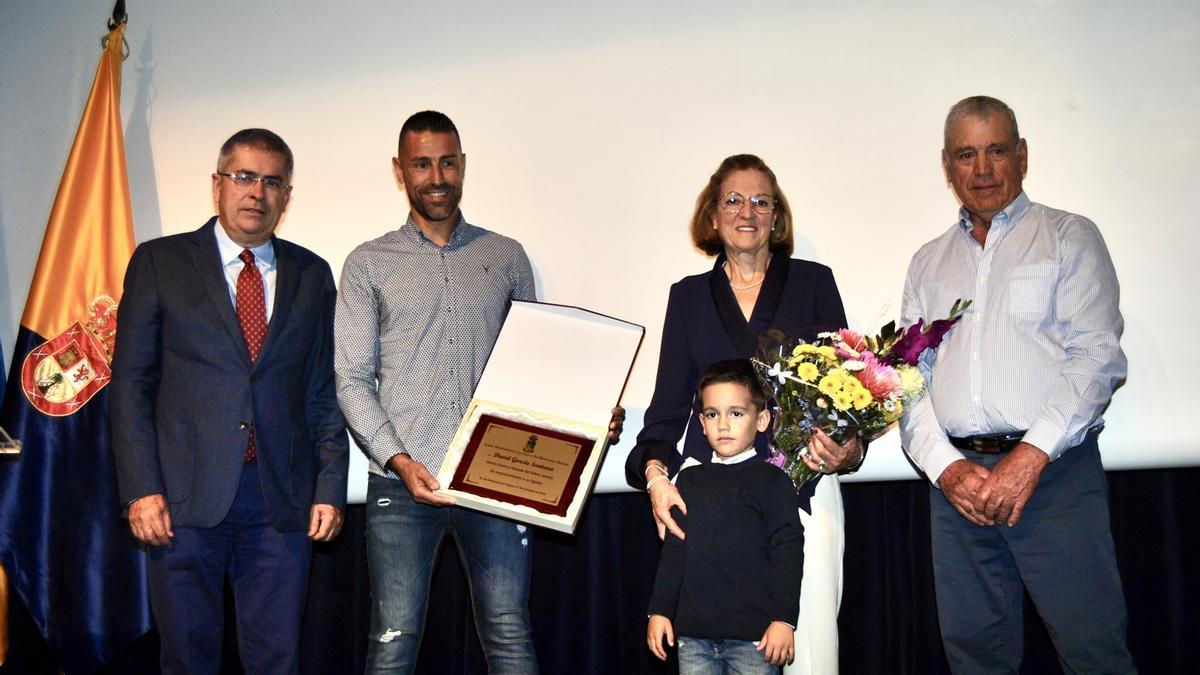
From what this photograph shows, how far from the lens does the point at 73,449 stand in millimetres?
3646

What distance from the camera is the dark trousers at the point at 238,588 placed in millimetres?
2736

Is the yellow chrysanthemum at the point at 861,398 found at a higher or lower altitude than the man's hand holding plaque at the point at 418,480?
higher

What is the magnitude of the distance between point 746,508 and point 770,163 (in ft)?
5.42

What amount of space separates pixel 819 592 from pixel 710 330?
789mm

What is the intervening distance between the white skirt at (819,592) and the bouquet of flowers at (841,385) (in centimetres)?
11

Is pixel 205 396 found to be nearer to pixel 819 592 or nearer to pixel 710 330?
pixel 710 330

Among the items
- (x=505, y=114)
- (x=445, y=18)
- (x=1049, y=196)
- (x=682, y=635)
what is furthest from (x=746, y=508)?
(x=445, y=18)

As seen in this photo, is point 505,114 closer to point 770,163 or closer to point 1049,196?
point 770,163

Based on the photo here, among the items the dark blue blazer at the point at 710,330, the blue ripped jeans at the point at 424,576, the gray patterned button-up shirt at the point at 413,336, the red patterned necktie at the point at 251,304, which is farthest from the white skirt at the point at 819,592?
the red patterned necktie at the point at 251,304

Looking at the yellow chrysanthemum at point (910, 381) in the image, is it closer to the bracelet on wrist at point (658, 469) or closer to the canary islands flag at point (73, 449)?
the bracelet on wrist at point (658, 469)

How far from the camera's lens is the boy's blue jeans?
99.7 inches

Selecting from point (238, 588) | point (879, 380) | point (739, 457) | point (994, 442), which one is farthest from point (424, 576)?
point (994, 442)

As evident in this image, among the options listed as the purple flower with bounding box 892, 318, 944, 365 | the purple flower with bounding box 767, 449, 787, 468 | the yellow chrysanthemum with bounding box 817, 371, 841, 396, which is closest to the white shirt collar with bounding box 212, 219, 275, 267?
the purple flower with bounding box 767, 449, 787, 468

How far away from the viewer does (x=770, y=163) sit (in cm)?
374
